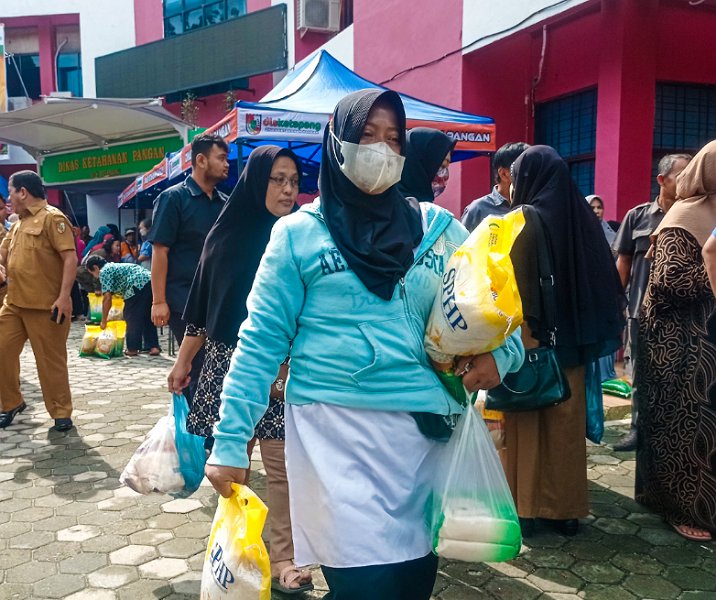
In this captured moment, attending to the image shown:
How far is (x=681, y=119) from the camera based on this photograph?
25.3 ft

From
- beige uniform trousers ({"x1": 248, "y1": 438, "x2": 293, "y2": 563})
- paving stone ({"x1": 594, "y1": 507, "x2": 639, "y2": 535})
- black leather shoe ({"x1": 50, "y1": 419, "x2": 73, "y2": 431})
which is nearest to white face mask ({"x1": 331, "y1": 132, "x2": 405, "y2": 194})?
beige uniform trousers ({"x1": 248, "y1": 438, "x2": 293, "y2": 563})

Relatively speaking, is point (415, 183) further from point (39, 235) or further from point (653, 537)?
point (39, 235)

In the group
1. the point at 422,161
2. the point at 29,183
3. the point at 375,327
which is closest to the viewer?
the point at 375,327

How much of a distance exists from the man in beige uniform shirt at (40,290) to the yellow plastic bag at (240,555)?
148 inches

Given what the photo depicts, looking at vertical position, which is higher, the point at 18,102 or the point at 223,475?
the point at 18,102

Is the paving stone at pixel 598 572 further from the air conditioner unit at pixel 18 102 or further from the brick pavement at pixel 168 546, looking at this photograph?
the air conditioner unit at pixel 18 102

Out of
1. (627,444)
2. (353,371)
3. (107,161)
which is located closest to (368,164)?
(353,371)

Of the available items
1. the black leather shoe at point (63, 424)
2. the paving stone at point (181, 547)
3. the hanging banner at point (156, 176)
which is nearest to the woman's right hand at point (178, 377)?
the paving stone at point (181, 547)

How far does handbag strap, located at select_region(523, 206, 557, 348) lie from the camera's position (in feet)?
10.4

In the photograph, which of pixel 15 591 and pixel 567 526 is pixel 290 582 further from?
pixel 567 526

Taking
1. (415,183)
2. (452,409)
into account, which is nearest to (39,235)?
(415,183)

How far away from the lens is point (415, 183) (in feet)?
8.87

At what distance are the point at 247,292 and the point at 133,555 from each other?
1355 mm

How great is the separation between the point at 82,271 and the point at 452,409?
400 inches
